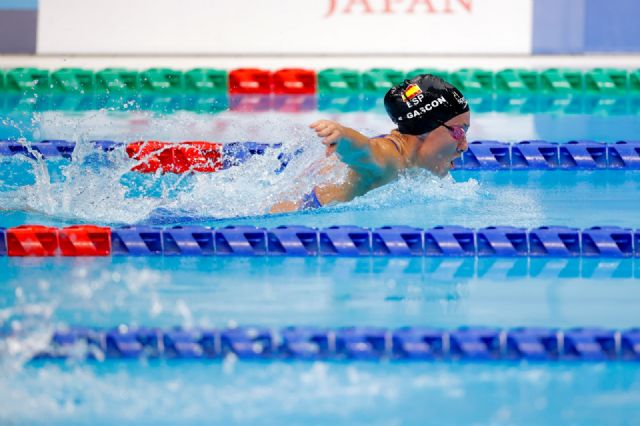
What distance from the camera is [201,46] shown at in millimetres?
7367

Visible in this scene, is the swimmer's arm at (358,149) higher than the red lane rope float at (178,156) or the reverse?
higher

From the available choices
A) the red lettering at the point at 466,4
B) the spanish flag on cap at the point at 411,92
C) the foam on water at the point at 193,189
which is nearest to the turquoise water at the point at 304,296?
the foam on water at the point at 193,189

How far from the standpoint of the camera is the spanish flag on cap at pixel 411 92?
13.8 feet

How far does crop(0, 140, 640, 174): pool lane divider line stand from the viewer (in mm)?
5055

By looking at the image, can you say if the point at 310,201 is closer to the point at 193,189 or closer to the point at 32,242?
the point at 193,189

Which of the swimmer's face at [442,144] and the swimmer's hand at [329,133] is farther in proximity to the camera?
the swimmer's face at [442,144]

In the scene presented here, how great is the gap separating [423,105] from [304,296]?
109cm

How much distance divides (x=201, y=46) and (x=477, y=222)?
3.62 meters

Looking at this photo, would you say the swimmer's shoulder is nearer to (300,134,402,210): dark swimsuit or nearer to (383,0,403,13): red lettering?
(300,134,402,210): dark swimsuit

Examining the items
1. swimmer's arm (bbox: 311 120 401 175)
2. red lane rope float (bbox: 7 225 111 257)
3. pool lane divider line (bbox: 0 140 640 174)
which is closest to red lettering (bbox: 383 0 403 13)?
pool lane divider line (bbox: 0 140 640 174)

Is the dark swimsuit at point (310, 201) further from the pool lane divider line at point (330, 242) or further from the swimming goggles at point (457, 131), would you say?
the swimming goggles at point (457, 131)

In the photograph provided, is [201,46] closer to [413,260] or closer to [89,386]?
[413,260]

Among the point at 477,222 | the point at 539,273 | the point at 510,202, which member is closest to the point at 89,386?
the point at 539,273

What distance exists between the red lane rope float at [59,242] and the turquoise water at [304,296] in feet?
0.21
